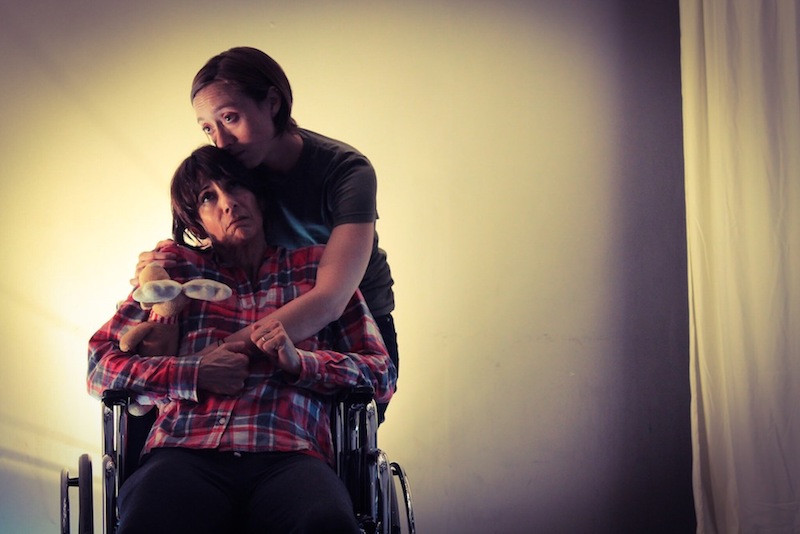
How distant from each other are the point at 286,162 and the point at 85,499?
88cm

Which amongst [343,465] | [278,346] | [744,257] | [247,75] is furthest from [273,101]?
[744,257]

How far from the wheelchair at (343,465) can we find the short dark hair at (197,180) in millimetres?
423

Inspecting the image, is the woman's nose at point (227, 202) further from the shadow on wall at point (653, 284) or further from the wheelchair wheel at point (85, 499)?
the shadow on wall at point (653, 284)

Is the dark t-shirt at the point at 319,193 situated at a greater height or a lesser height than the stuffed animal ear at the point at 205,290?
greater

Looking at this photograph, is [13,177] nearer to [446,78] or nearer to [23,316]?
[23,316]

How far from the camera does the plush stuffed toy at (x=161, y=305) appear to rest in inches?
77.2

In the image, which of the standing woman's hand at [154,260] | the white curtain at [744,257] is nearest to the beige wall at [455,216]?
the white curtain at [744,257]

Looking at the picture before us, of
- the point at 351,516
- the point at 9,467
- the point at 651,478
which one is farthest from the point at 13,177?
the point at 651,478

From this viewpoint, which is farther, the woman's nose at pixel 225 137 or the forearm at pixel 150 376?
the woman's nose at pixel 225 137

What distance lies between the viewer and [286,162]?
2.28 meters

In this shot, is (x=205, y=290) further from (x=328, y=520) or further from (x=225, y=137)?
(x=328, y=520)

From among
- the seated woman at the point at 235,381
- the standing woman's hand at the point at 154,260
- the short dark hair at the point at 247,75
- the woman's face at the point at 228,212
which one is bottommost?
the seated woman at the point at 235,381

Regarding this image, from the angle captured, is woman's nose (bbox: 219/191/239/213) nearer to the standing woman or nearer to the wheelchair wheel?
the standing woman

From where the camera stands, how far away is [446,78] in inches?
117
